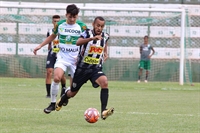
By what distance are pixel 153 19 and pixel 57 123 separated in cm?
1693

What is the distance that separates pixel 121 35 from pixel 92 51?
16.6 m

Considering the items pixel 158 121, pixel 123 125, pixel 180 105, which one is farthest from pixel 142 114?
pixel 180 105

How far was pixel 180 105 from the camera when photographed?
43.1 ft

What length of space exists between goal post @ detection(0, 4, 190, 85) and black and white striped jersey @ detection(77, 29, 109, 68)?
1538cm

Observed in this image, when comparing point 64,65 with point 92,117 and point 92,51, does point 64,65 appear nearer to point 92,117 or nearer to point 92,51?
point 92,51

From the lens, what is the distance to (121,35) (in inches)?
1019

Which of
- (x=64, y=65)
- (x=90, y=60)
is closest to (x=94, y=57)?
(x=90, y=60)

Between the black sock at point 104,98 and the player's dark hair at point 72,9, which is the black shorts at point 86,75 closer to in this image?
the black sock at point 104,98

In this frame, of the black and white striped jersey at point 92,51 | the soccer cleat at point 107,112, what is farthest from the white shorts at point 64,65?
the soccer cleat at point 107,112

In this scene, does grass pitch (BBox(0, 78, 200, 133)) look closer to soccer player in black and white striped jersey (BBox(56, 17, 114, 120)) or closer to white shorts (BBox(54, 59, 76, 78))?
soccer player in black and white striped jersey (BBox(56, 17, 114, 120))

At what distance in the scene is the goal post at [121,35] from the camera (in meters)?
25.0

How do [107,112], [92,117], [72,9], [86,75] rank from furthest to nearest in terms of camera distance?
[72,9] → [86,75] → [107,112] → [92,117]

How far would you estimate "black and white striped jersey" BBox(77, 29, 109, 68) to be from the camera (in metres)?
9.41

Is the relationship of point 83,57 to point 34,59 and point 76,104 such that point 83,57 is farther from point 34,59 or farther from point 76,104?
point 34,59
